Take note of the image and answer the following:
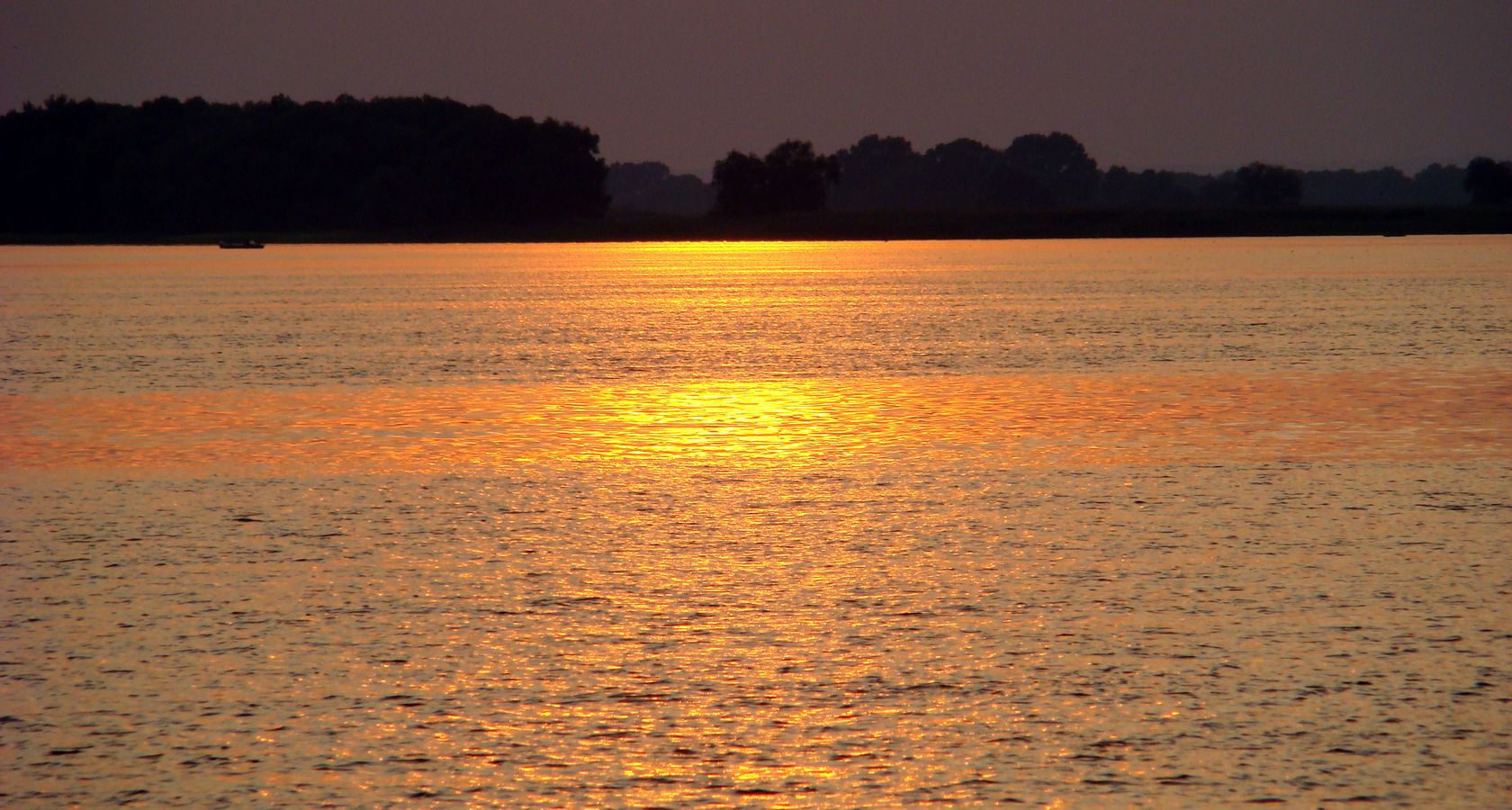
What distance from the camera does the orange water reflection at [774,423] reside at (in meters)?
23.7

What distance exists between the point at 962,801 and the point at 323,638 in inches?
224

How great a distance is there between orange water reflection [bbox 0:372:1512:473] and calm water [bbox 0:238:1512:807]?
0.49 feet

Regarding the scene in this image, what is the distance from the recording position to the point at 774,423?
27.7 meters

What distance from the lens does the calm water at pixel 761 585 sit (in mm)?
10234

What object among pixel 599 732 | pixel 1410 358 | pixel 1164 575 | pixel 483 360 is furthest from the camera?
pixel 483 360

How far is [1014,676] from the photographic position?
12.0 metres

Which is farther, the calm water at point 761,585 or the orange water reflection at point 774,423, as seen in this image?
the orange water reflection at point 774,423

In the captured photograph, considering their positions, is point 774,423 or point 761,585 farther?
point 774,423

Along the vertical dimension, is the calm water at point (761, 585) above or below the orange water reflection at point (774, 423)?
above

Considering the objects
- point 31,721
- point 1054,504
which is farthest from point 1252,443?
point 31,721

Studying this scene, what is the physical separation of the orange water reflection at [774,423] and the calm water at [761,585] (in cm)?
15

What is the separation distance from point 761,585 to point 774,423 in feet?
42.0

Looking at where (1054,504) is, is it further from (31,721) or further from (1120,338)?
(1120,338)

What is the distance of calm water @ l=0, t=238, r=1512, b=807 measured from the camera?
1023 centimetres
